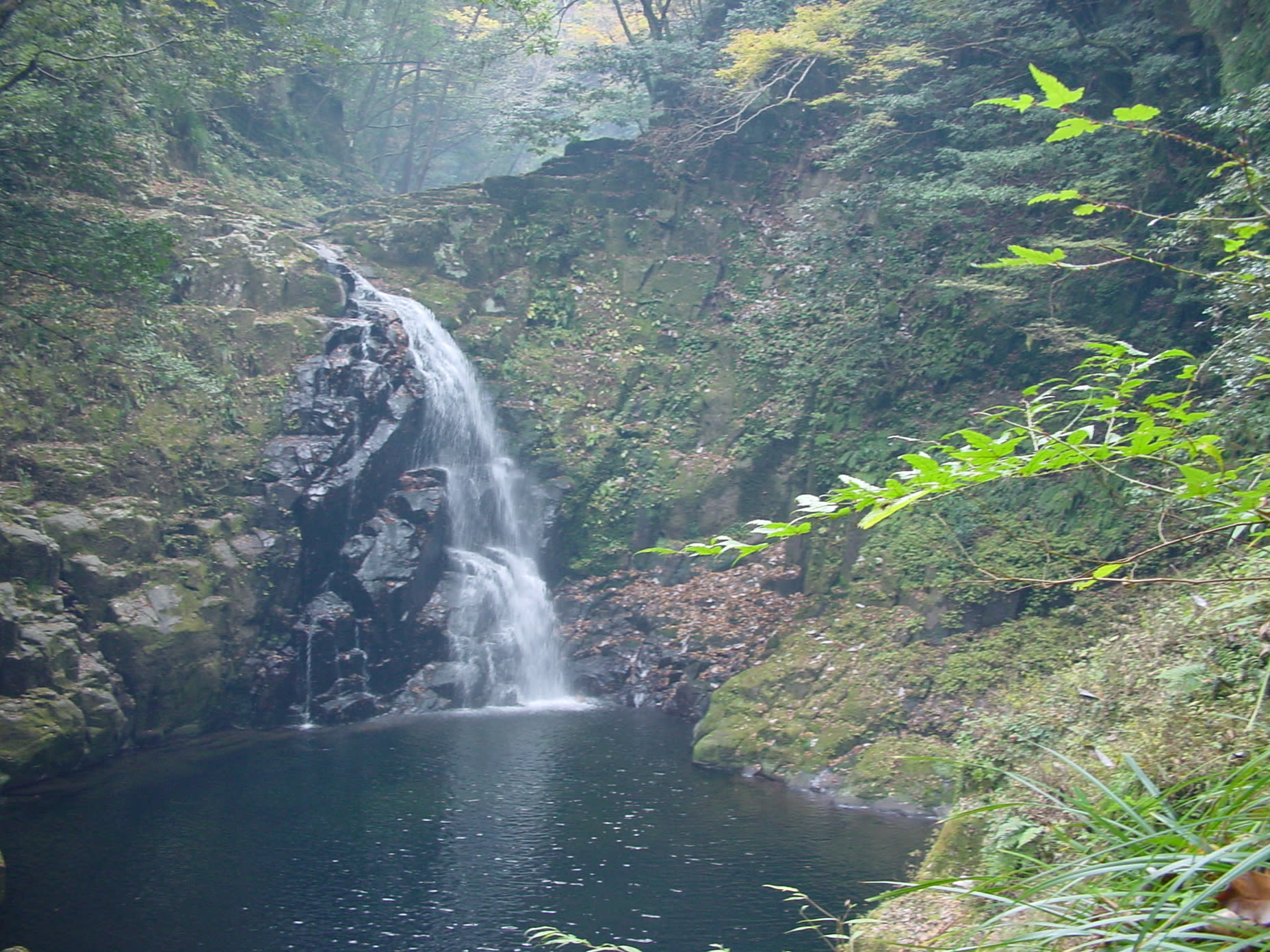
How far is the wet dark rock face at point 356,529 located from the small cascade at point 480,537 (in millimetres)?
309

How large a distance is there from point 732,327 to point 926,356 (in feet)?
15.2

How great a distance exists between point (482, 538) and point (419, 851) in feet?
26.8

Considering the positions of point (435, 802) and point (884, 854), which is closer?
point (884, 854)

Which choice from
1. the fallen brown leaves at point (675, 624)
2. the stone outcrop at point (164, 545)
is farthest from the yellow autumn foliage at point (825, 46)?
the stone outcrop at point (164, 545)

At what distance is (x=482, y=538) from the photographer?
1566 cm

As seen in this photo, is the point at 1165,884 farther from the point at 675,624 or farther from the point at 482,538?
the point at 482,538

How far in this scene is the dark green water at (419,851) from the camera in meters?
6.47

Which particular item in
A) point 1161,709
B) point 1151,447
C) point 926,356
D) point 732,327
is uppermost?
point 732,327

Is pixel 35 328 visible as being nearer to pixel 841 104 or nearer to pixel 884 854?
pixel 884 854

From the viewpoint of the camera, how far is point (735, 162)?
19.5 m

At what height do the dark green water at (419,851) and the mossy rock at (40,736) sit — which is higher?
the mossy rock at (40,736)

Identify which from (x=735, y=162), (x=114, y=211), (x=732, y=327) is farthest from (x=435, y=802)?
(x=735, y=162)

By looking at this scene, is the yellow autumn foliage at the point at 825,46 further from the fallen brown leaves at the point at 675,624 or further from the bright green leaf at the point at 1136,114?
the bright green leaf at the point at 1136,114

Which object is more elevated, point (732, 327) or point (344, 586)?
point (732, 327)
